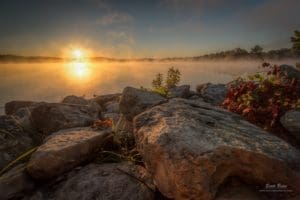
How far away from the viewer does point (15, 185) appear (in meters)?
4.08

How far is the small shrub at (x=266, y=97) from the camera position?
586cm

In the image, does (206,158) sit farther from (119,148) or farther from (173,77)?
(173,77)

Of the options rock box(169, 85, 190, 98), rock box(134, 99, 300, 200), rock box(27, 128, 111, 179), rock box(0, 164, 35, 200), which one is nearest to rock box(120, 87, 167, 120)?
rock box(27, 128, 111, 179)

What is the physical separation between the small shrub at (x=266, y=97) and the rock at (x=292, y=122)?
311 mm

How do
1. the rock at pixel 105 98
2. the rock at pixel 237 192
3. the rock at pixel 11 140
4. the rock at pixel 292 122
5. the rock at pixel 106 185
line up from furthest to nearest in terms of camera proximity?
the rock at pixel 105 98, the rock at pixel 292 122, the rock at pixel 11 140, the rock at pixel 106 185, the rock at pixel 237 192

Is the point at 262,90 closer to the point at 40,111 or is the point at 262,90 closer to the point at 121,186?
the point at 121,186

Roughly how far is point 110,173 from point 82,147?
0.75 meters

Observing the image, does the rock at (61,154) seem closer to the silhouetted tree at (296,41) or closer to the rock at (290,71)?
the rock at (290,71)

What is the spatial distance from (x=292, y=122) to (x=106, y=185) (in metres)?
3.96

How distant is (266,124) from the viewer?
5836mm

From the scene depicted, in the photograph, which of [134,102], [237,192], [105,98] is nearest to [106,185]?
[237,192]

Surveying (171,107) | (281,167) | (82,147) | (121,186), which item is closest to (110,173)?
(121,186)

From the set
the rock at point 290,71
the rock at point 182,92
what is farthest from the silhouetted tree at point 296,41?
the rock at point 182,92

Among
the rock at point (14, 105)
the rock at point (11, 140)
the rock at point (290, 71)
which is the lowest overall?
the rock at point (14, 105)
